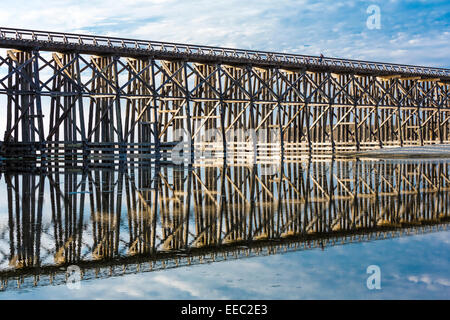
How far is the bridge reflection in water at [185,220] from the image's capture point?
333 inches

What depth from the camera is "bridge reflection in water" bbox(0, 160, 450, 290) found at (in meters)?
8.46

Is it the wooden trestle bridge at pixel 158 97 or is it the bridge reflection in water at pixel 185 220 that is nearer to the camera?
the bridge reflection in water at pixel 185 220

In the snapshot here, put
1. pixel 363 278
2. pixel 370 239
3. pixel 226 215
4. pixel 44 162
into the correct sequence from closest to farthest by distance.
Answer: pixel 363 278 < pixel 370 239 < pixel 226 215 < pixel 44 162

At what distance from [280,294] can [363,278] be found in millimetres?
1240

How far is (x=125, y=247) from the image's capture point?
916cm

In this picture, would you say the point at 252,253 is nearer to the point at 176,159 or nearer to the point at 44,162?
the point at 44,162

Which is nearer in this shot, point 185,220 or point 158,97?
point 185,220

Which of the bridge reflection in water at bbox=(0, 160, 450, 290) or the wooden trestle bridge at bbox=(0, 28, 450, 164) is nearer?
the bridge reflection in water at bbox=(0, 160, 450, 290)

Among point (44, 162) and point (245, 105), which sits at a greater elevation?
point (245, 105)

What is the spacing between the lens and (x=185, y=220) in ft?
38.8

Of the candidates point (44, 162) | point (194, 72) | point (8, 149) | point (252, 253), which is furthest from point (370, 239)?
point (194, 72)
